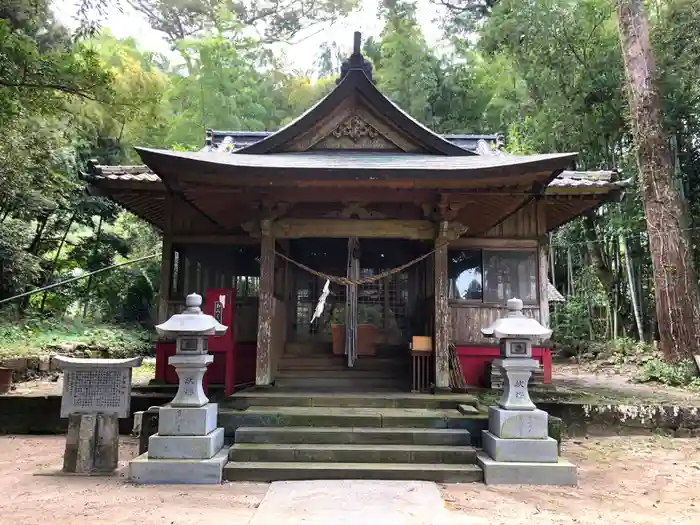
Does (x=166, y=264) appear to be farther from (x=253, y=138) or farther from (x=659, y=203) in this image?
(x=659, y=203)

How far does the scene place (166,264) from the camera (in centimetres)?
882

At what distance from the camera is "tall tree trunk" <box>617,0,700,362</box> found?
10.8 meters

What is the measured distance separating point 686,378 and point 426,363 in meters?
6.48

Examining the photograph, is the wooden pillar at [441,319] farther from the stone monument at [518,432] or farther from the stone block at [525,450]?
the stone block at [525,450]

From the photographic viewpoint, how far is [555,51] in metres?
13.8

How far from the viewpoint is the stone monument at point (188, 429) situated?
5230 millimetres

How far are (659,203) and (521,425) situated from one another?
26.0 feet

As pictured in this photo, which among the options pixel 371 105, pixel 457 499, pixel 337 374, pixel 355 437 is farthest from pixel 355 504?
pixel 371 105

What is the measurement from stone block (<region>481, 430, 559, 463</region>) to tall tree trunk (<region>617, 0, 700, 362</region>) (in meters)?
7.12

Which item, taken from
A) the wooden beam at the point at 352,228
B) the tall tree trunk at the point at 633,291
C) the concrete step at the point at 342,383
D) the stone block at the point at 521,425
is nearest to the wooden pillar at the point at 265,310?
the wooden beam at the point at 352,228

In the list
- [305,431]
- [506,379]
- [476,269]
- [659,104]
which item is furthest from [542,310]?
[659,104]

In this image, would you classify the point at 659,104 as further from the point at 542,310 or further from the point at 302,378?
the point at 302,378

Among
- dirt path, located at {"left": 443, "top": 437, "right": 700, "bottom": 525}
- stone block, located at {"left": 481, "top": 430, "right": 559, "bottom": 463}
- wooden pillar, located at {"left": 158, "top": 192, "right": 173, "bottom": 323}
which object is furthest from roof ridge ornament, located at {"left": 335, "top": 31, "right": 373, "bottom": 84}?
dirt path, located at {"left": 443, "top": 437, "right": 700, "bottom": 525}

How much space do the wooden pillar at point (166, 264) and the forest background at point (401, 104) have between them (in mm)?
1653
